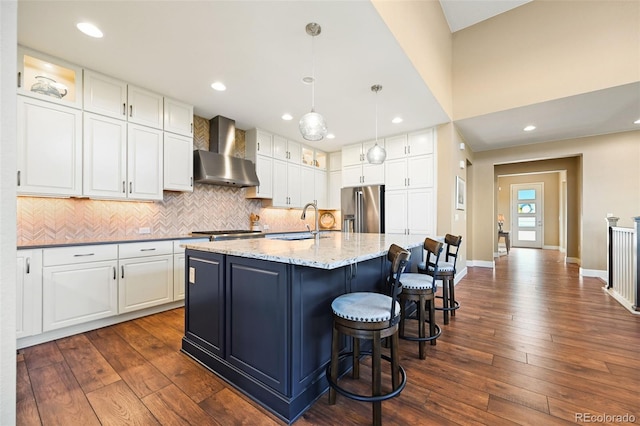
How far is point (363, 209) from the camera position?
5246 millimetres

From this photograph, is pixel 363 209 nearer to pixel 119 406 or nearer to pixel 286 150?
pixel 286 150

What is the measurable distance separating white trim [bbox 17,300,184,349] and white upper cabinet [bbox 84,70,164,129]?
2199 millimetres

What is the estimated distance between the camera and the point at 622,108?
150 inches

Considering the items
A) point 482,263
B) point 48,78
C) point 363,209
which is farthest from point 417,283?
point 482,263

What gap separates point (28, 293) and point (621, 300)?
6.70 metres

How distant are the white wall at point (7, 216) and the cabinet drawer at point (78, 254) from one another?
7.06 ft

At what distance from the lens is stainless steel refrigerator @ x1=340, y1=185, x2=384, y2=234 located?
16.6 ft

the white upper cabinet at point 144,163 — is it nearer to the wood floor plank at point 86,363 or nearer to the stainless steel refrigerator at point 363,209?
the wood floor plank at point 86,363

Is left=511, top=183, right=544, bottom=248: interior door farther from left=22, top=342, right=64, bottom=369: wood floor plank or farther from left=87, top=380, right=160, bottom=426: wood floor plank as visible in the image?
left=22, top=342, right=64, bottom=369: wood floor plank

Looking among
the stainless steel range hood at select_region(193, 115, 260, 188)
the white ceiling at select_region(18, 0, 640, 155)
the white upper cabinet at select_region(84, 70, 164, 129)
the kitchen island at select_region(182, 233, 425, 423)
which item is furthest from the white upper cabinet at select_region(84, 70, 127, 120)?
the kitchen island at select_region(182, 233, 425, 423)

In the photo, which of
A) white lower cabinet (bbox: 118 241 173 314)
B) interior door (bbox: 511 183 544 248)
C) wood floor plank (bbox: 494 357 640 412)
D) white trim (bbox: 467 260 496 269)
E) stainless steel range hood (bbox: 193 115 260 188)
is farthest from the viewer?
interior door (bbox: 511 183 544 248)

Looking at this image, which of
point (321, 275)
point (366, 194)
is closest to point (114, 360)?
point (321, 275)

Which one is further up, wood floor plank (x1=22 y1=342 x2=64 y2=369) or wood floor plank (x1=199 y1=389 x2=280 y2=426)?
wood floor plank (x1=199 y1=389 x2=280 y2=426)

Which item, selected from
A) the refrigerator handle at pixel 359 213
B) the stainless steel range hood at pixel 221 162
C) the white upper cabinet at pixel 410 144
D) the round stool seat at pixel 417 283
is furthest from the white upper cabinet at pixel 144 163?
the white upper cabinet at pixel 410 144
